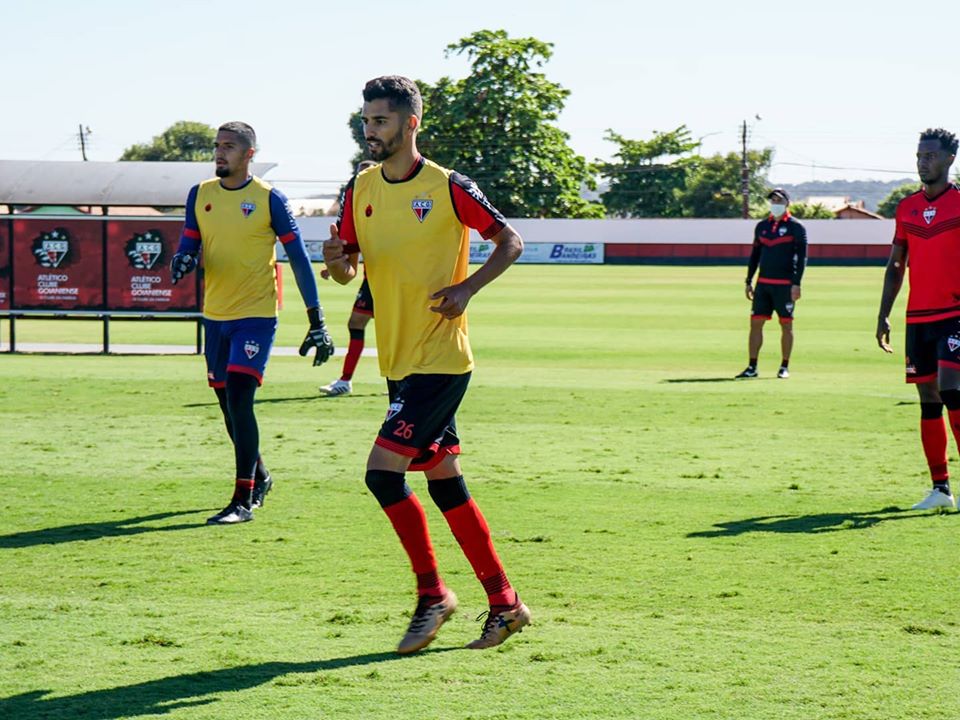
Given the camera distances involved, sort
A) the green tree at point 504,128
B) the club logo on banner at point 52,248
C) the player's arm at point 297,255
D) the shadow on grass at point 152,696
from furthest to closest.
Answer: the green tree at point 504,128 < the club logo on banner at point 52,248 < the player's arm at point 297,255 < the shadow on grass at point 152,696

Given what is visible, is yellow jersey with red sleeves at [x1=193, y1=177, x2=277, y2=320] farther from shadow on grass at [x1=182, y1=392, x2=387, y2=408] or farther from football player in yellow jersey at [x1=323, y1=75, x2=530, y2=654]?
shadow on grass at [x1=182, y1=392, x2=387, y2=408]

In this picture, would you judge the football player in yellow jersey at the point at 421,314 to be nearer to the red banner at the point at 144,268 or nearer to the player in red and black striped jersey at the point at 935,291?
the player in red and black striped jersey at the point at 935,291

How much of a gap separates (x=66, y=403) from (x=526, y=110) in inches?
2981

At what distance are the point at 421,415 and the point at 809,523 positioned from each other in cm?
344

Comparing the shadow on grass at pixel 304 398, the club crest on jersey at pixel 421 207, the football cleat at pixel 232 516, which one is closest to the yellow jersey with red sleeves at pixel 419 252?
the club crest on jersey at pixel 421 207

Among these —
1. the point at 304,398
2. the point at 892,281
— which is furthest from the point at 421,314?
the point at 304,398

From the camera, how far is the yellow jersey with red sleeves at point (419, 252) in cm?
560

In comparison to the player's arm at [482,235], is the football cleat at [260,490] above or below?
below

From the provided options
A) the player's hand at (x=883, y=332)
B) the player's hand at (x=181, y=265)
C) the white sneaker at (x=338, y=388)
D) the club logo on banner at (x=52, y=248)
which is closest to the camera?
the player's hand at (x=181, y=265)

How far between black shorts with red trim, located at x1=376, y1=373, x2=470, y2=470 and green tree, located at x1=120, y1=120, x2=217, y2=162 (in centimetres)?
12883

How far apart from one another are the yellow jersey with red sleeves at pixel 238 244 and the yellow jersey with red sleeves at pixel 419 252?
9.16 feet

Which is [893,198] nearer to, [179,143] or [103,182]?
[179,143]

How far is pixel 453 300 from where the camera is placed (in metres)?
5.46

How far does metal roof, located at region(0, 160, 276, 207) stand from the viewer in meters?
21.0
